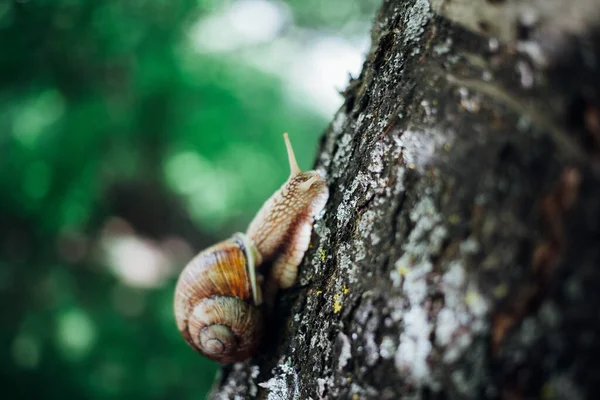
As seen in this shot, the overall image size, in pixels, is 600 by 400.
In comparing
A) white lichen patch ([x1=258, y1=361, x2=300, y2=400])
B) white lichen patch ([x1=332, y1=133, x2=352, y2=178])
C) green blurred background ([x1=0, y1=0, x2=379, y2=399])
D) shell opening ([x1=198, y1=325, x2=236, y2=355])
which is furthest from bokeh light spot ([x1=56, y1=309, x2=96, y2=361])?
white lichen patch ([x1=332, y1=133, x2=352, y2=178])

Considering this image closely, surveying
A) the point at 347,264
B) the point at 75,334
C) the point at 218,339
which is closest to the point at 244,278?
the point at 218,339

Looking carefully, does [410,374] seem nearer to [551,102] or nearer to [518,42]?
[551,102]

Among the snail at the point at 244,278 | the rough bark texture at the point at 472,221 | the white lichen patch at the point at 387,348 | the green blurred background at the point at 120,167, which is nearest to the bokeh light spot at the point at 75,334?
the green blurred background at the point at 120,167

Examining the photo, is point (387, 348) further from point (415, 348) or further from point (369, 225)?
point (369, 225)

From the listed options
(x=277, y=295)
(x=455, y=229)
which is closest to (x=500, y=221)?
(x=455, y=229)

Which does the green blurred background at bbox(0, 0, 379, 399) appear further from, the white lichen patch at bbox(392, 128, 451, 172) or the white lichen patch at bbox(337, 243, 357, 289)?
the white lichen patch at bbox(392, 128, 451, 172)

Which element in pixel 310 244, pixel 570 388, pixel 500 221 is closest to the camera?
pixel 570 388
